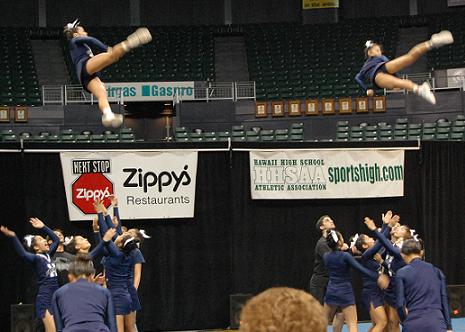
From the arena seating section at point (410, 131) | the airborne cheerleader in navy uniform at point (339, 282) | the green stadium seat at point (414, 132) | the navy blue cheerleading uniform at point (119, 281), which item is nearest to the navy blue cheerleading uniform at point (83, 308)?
the navy blue cheerleading uniform at point (119, 281)

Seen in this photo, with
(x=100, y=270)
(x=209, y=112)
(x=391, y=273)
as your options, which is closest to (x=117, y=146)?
(x=100, y=270)

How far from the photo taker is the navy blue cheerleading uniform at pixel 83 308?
6.35 m

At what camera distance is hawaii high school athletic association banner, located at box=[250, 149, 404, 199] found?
13125 mm

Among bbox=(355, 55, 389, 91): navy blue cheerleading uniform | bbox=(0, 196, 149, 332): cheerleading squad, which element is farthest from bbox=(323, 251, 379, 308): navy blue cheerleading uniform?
bbox=(0, 196, 149, 332): cheerleading squad

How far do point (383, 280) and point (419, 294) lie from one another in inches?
87.6

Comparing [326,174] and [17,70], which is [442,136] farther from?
[17,70]

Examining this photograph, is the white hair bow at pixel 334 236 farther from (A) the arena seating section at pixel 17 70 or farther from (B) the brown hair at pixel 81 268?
(A) the arena seating section at pixel 17 70

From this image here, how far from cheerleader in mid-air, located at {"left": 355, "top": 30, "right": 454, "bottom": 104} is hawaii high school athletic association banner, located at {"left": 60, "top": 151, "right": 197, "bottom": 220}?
4444mm

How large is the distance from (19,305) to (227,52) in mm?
15836

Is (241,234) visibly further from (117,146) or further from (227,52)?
(227,52)

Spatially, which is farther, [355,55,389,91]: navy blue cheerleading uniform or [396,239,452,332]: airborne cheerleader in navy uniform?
[355,55,389,91]: navy blue cheerleading uniform

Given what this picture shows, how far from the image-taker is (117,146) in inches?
499

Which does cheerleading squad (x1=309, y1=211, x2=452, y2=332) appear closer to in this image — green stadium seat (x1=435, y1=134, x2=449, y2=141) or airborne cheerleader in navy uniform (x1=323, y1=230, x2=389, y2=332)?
airborne cheerleader in navy uniform (x1=323, y1=230, x2=389, y2=332)

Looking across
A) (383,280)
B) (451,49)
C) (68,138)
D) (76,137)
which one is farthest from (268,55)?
(383,280)
